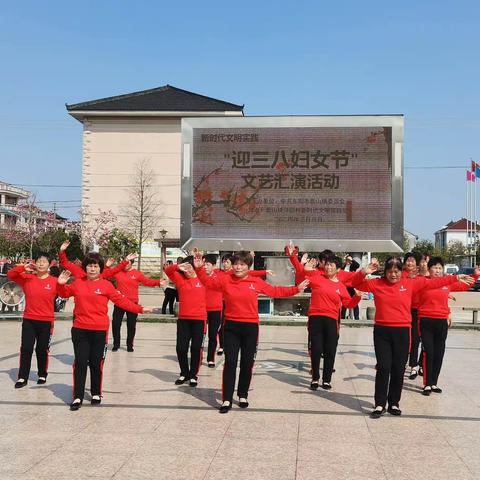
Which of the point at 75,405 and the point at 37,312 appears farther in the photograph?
the point at 37,312

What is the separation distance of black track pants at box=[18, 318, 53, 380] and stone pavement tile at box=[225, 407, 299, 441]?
275 cm

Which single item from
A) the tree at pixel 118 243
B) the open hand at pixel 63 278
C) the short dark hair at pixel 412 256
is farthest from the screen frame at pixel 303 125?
the tree at pixel 118 243

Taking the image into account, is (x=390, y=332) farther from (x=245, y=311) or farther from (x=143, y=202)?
(x=143, y=202)

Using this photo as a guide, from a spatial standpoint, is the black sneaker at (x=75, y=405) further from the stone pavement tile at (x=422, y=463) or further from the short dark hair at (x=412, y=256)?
the short dark hair at (x=412, y=256)

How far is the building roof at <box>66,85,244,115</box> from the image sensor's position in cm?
4872

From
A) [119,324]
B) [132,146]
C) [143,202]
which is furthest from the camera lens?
[132,146]

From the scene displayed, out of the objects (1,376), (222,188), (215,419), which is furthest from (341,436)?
(222,188)

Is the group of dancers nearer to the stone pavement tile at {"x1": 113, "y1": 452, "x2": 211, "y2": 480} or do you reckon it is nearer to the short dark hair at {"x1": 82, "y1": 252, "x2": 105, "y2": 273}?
the short dark hair at {"x1": 82, "y1": 252, "x2": 105, "y2": 273}

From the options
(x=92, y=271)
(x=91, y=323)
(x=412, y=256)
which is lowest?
(x=91, y=323)

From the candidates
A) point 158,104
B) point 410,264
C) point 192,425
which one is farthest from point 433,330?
point 158,104

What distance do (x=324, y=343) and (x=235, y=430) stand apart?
8.69 ft

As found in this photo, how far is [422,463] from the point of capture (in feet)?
16.5

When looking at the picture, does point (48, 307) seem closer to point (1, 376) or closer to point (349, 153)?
point (1, 376)

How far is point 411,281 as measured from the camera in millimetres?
7328
